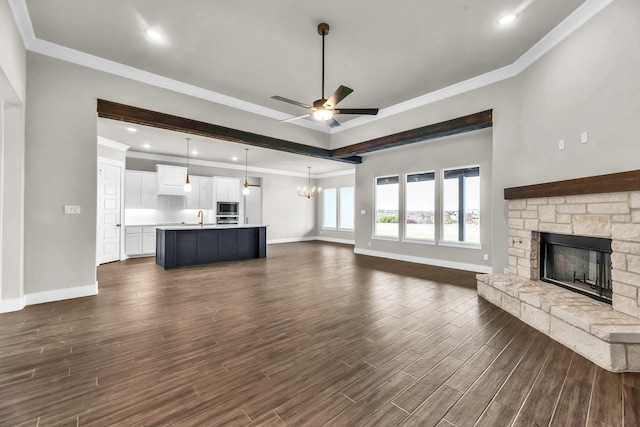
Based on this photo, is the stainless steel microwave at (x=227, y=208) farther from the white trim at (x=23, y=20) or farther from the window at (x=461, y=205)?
the window at (x=461, y=205)

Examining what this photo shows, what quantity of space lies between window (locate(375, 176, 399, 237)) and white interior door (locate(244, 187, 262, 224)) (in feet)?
16.1

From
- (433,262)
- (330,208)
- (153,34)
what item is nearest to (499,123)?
(433,262)

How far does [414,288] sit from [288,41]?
4.14 metres

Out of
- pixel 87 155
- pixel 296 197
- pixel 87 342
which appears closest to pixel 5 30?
pixel 87 155

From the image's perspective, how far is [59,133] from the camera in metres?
3.83

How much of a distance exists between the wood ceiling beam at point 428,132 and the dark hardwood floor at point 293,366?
3001mm

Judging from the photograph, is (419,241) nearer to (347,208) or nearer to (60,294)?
(347,208)

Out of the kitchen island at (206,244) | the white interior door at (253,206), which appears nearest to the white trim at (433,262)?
the kitchen island at (206,244)

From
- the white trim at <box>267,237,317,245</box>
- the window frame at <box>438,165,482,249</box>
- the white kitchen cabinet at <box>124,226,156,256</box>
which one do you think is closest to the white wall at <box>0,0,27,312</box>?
the white kitchen cabinet at <box>124,226,156,256</box>

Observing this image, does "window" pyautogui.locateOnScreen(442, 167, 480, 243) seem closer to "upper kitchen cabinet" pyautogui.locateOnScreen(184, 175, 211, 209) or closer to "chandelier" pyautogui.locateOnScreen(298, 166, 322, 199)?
"chandelier" pyautogui.locateOnScreen(298, 166, 322, 199)

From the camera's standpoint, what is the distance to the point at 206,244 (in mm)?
6691

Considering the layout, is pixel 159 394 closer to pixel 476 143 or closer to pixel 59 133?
pixel 59 133

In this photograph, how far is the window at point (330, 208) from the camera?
11.8m

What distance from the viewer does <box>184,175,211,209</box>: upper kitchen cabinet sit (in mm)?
8819
